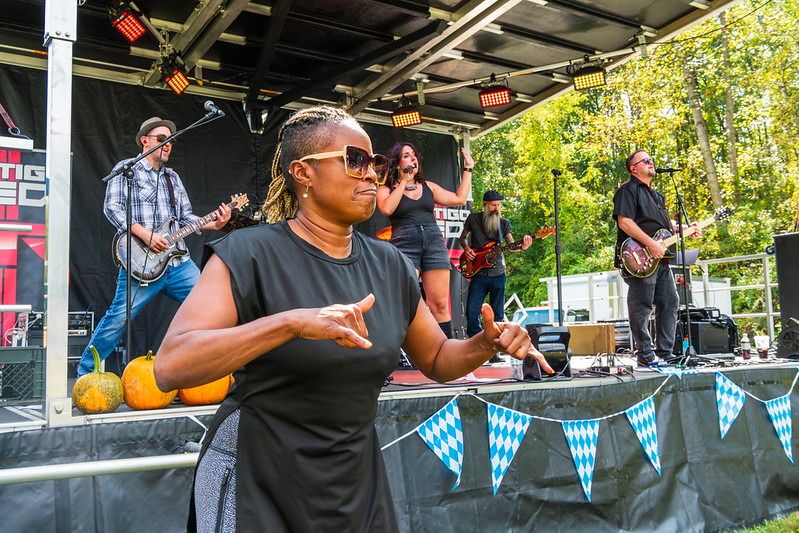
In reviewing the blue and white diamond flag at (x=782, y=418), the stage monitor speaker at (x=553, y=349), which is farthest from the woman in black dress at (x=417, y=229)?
the blue and white diamond flag at (x=782, y=418)

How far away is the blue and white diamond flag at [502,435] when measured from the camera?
4289 mm

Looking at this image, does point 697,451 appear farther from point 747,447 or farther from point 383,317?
point 383,317

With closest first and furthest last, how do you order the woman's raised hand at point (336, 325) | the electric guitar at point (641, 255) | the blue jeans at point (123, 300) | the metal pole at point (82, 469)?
the woman's raised hand at point (336, 325) < the metal pole at point (82, 469) < the blue jeans at point (123, 300) < the electric guitar at point (641, 255)

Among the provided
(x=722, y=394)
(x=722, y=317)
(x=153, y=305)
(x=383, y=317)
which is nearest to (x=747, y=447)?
(x=722, y=394)

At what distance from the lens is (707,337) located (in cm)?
805

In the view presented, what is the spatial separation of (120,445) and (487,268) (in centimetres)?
566

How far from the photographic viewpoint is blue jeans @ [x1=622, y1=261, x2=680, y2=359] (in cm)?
676

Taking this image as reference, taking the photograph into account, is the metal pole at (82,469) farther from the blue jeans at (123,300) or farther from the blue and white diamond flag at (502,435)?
the blue jeans at (123,300)

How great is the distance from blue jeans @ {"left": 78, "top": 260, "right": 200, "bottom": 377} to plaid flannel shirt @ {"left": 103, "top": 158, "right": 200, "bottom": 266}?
0.12m

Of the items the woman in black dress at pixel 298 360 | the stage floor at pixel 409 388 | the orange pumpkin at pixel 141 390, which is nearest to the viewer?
the woman in black dress at pixel 298 360

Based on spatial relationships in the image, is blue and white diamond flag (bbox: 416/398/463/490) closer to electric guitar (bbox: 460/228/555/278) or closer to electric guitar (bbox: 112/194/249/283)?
electric guitar (bbox: 112/194/249/283)

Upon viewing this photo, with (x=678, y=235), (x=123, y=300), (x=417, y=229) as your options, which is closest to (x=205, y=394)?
(x=123, y=300)

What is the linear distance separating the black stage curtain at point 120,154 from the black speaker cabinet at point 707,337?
218 inches

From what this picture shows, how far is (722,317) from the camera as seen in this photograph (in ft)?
27.6
